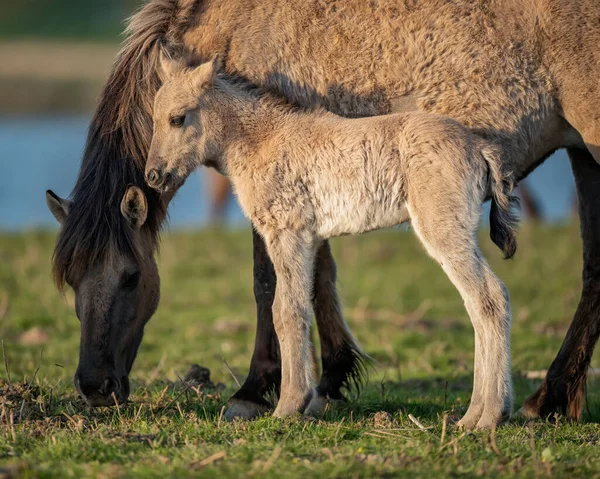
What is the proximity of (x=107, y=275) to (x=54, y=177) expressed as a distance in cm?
1936

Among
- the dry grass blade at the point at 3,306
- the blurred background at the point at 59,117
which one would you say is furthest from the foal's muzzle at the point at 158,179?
the blurred background at the point at 59,117

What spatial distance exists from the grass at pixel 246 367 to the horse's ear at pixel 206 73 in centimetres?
182

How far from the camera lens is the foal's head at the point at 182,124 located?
5.31 m

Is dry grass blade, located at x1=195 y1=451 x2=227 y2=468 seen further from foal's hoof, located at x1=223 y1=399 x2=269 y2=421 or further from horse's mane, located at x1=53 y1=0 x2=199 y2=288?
horse's mane, located at x1=53 y1=0 x2=199 y2=288

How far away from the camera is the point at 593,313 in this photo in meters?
6.14

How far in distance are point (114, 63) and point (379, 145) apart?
73.5 inches

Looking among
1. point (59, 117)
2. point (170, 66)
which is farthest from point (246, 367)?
point (59, 117)

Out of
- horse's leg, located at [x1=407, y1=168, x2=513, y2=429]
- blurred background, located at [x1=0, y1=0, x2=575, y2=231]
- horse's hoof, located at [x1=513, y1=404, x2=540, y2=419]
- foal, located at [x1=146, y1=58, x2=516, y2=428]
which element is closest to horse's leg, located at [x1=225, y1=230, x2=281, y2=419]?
foal, located at [x1=146, y1=58, x2=516, y2=428]

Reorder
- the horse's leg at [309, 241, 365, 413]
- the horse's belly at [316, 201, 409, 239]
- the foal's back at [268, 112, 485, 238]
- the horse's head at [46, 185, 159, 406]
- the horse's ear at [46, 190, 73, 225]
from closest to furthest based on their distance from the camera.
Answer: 1. the foal's back at [268, 112, 485, 238]
2. the horse's belly at [316, 201, 409, 239]
3. the horse's head at [46, 185, 159, 406]
4. the horse's ear at [46, 190, 73, 225]
5. the horse's leg at [309, 241, 365, 413]

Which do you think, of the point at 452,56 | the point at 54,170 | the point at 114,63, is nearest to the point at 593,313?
the point at 452,56

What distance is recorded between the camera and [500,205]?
5.00 m

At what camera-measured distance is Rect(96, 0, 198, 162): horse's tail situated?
5.61 metres

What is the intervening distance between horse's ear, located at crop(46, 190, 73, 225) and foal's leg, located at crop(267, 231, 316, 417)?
4.19 feet

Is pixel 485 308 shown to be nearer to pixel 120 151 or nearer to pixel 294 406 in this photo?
pixel 294 406
